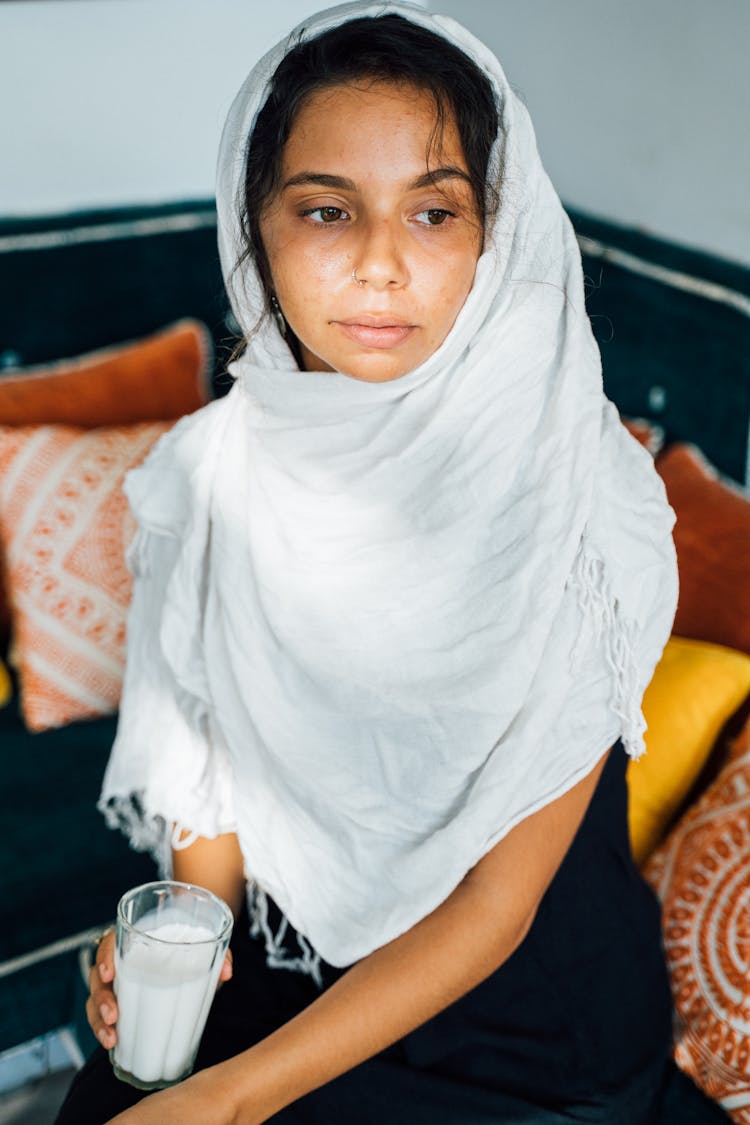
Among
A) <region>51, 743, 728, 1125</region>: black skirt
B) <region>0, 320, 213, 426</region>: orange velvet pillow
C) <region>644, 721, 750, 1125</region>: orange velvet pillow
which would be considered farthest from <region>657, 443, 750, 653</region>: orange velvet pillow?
<region>0, 320, 213, 426</region>: orange velvet pillow

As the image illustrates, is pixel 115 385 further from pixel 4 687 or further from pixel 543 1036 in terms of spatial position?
pixel 543 1036

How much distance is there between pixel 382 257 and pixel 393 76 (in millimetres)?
144

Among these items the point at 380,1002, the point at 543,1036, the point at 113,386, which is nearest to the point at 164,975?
the point at 380,1002

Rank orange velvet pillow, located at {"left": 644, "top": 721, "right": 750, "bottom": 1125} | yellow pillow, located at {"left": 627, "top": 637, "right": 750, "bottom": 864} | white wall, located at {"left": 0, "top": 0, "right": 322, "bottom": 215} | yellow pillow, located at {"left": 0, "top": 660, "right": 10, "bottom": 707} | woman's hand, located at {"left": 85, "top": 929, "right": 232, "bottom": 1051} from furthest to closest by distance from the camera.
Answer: white wall, located at {"left": 0, "top": 0, "right": 322, "bottom": 215} → yellow pillow, located at {"left": 0, "top": 660, "right": 10, "bottom": 707} → yellow pillow, located at {"left": 627, "top": 637, "right": 750, "bottom": 864} → orange velvet pillow, located at {"left": 644, "top": 721, "right": 750, "bottom": 1125} → woman's hand, located at {"left": 85, "top": 929, "right": 232, "bottom": 1051}

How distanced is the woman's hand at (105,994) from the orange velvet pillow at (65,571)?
0.75 meters

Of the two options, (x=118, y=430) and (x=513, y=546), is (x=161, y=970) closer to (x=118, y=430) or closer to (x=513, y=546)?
(x=513, y=546)

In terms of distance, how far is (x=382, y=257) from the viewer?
0.88 metres

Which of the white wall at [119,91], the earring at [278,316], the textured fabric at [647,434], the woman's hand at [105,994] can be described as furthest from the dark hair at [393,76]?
the white wall at [119,91]

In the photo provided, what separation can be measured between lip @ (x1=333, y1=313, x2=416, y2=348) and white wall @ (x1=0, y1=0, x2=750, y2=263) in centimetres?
101

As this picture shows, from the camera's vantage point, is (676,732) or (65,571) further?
(65,571)

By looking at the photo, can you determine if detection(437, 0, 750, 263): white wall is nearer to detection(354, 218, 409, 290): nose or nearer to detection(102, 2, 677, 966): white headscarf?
detection(102, 2, 677, 966): white headscarf

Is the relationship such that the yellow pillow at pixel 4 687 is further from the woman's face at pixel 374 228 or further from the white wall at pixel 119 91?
the woman's face at pixel 374 228

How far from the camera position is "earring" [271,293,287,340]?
105cm

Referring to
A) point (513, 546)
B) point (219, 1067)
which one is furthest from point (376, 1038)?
point (513, 546)
